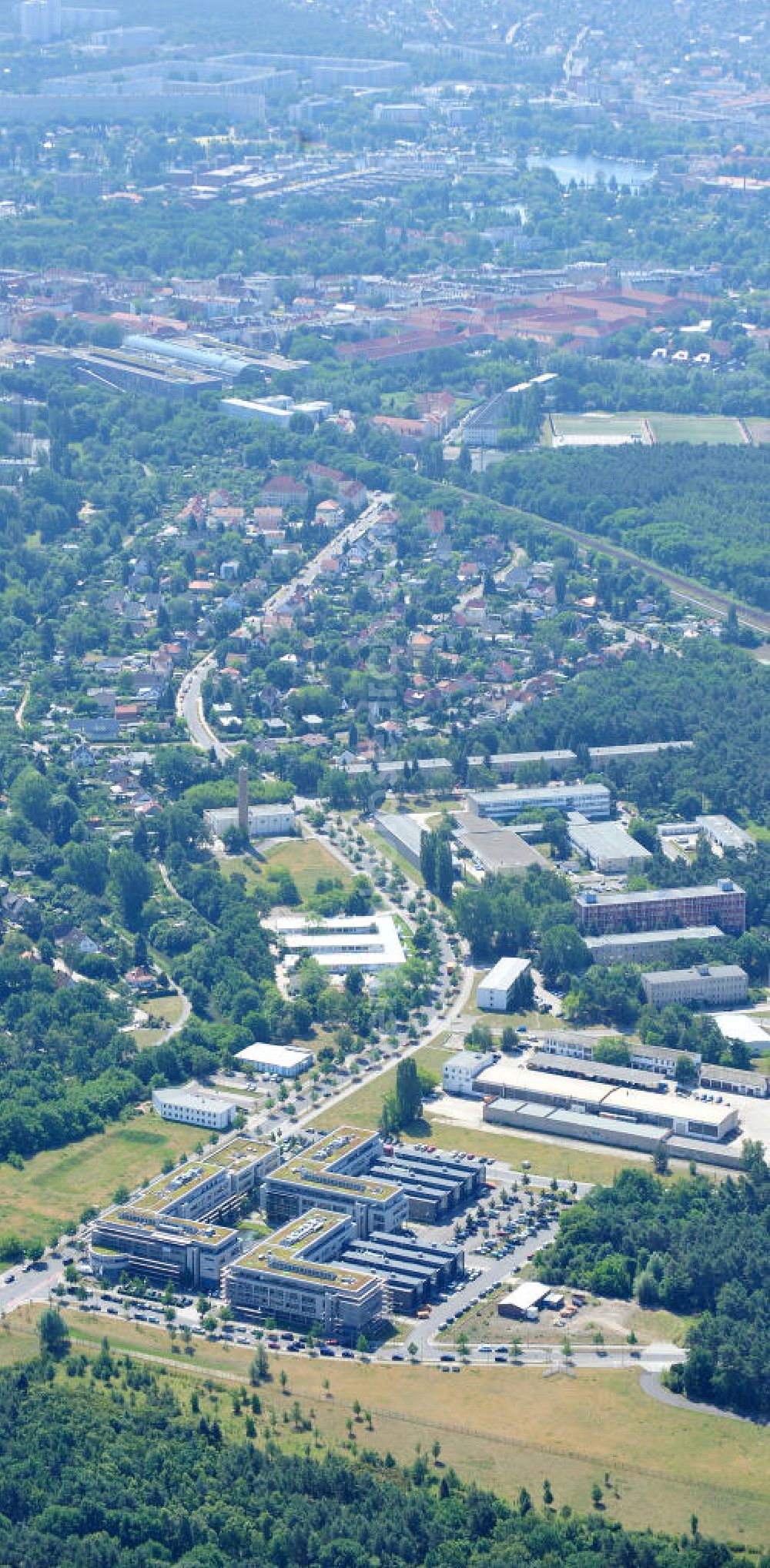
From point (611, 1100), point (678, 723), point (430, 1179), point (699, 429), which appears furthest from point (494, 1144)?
point (699, 429)

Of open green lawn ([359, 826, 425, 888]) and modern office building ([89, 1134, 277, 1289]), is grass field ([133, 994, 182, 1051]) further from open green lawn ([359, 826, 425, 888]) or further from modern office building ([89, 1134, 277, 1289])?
open green lawn ([359, 826, 425, 888])

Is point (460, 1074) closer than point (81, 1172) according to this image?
No

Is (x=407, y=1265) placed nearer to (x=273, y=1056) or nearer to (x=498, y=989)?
(x=273, y=1056)

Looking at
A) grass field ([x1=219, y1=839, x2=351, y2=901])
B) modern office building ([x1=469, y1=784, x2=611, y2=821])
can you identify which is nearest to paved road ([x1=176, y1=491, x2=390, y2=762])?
grass field ([x1=219, y1=839, x2=351, y2=901])

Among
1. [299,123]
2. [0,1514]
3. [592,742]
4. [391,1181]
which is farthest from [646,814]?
[299,123]

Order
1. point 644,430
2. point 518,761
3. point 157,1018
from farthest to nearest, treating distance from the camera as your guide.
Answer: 1. point 644,430
2. point 518,761
3. point 157,1018

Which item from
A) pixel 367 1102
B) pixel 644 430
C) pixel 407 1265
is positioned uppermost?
pixel 644 430

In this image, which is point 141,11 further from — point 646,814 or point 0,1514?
point 0,1514
